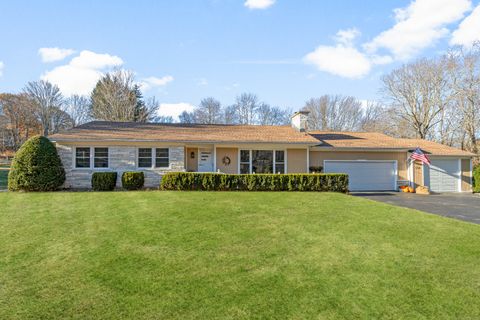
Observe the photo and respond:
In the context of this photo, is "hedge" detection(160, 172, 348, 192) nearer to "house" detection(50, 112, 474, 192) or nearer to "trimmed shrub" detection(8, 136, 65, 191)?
"house" detection(50, 112, 474, 192)

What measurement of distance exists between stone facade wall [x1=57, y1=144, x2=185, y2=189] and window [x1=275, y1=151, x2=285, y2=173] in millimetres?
5277

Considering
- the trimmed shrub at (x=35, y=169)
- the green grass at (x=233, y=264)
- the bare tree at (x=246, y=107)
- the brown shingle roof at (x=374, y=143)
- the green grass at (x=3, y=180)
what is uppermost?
the bare tree at (x=246, y=107)

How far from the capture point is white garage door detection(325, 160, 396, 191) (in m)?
17.9

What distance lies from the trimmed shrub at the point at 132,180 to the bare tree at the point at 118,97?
2081 centimetres

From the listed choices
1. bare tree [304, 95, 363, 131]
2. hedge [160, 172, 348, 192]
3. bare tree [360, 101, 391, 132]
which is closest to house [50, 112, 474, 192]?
hedge [160, 172, 348, 192]

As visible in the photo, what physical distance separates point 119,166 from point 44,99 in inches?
1273

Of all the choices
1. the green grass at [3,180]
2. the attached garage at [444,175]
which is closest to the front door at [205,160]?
the green grass at [3,180]

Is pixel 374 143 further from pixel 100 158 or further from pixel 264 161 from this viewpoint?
pixel 100 158

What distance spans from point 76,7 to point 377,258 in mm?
12995

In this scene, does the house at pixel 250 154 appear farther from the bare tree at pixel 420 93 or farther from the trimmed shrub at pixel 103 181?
the bare tree at pixel 420 93

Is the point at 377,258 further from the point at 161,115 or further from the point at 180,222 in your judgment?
the point at 161,115

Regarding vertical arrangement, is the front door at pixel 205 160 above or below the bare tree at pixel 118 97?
below

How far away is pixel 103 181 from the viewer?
1407cm

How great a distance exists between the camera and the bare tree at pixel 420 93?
31.1m
